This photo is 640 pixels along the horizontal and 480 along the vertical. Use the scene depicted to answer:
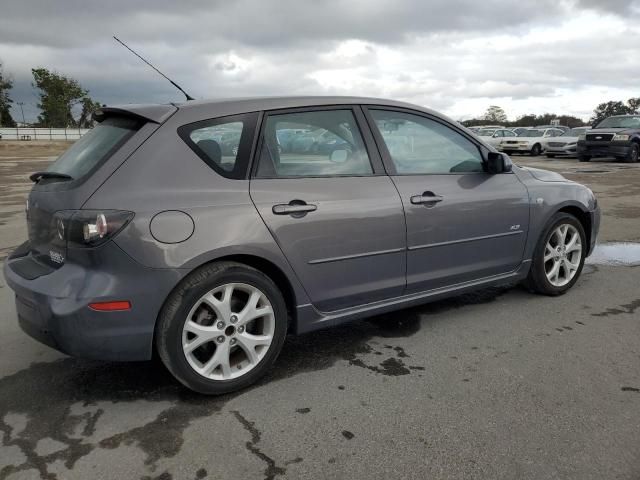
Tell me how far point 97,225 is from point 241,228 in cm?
71

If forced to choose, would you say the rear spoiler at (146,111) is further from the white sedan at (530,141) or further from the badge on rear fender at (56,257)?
the white sedan at (530,141)

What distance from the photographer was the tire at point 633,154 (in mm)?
20836

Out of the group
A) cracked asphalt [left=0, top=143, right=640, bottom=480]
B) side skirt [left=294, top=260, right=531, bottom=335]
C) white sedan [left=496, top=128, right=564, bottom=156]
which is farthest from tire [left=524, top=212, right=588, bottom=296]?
white sedan [left=496, top=128, right=564, bottom=156]

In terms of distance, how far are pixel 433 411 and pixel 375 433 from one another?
1.21 ft

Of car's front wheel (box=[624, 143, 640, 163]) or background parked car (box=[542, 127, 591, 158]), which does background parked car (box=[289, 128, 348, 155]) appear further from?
background parked car (box=[542, 127, 591, 158])

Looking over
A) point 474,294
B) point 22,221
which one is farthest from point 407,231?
point 22,221

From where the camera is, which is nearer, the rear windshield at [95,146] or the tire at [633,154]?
the rear windshield at [95,146]

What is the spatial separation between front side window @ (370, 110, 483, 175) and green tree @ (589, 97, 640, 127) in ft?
246

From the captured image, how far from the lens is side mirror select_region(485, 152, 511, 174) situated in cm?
404

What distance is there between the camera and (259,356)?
10.2ft

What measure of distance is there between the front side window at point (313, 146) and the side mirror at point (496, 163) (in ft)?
3.51

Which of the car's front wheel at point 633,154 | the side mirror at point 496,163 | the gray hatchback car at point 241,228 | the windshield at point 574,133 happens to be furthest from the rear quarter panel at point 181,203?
the windshield at point 574,133

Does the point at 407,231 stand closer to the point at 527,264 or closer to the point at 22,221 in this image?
the point at 527,264

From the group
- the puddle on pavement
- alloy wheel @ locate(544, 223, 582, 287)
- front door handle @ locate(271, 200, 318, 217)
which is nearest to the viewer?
front door handle @ locate(271, 200, 318, 217)
